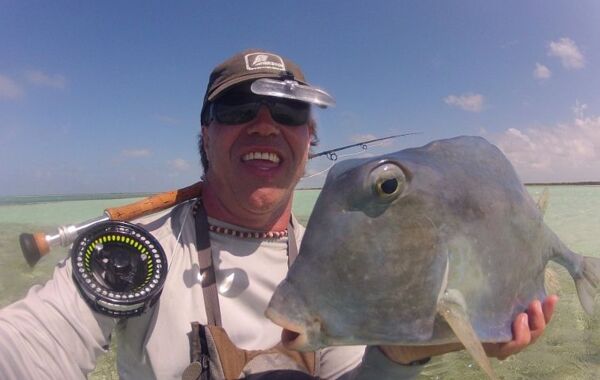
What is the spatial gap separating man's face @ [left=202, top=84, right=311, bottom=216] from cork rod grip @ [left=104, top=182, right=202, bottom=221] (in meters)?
0.23

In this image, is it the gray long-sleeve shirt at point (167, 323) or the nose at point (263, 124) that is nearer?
the gray long-sleeve shirt at point (167, 323)

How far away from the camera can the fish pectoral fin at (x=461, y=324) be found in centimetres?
131

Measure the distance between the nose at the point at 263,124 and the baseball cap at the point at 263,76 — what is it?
155 millimetres

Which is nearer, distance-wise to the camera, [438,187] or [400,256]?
[400,256]

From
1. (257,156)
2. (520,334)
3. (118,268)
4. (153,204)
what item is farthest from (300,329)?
(153,204)

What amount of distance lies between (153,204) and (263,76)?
102 cm

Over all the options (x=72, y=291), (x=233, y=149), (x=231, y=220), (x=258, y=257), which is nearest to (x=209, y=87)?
(x=233, y=149)

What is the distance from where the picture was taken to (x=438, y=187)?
1.43 meters

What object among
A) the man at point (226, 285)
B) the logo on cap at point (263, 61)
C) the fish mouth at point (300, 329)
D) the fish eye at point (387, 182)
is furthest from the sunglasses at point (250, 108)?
the fish mouth at point (300, 329)

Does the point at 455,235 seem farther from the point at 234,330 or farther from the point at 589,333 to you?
the point at 589,333

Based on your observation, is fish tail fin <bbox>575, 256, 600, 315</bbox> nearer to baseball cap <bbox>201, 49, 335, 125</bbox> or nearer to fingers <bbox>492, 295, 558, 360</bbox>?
fingers <bbox>492, 295, 558, 360</bbox>

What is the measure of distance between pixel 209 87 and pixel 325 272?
196cm

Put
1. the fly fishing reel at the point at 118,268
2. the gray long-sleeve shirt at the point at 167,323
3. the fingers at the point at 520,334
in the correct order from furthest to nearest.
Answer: the fly fishing reel at the point at 118,268 < the gray long-sleeve shirt at the point at 167,323 < the fingers at the point at 520,334

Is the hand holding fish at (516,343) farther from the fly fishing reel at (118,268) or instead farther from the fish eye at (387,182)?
the fly fishing reel at (118,268)
